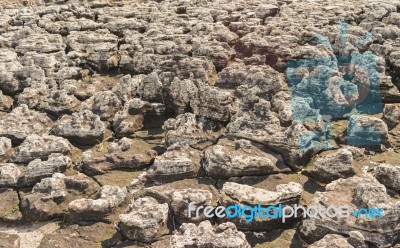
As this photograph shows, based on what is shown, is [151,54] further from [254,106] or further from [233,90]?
[254,106]

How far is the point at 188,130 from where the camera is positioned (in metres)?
5.39

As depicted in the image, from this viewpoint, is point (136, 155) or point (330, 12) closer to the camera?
point (136, 155)

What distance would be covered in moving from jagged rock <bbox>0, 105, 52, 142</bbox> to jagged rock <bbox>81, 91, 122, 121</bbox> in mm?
552

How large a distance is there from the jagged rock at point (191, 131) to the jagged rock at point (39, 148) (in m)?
1.17

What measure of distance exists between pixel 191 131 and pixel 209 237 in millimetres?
1990

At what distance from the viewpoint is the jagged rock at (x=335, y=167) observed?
4555mm

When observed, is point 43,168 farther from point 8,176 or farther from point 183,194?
point 183,194

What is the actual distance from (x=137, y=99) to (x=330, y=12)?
4.74 m

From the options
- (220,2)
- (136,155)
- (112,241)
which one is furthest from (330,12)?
(112,241)

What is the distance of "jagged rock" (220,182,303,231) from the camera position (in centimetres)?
399

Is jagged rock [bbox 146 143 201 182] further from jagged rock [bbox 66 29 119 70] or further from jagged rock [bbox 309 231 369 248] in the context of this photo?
jagged rock [bbox 66 29 119 70]

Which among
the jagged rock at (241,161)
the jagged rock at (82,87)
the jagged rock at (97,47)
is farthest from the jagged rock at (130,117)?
the jagged rock at (97,47)

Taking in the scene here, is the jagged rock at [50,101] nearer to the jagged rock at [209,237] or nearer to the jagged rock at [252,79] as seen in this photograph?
the jagged rock at [252,79]

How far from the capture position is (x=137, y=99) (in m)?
6.20
